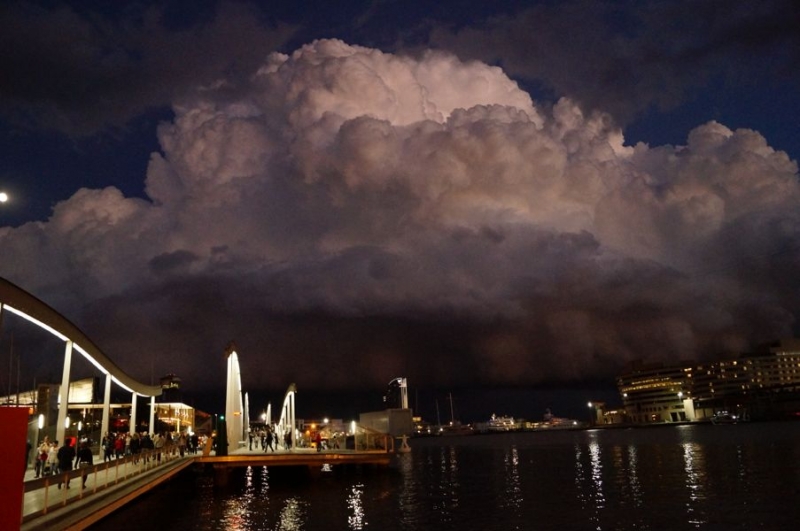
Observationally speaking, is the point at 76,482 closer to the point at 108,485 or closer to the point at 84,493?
the point at 108,485

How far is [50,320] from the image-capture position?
2927 centimetres

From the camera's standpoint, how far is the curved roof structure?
23.7 m

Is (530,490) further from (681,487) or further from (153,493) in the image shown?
(153,493)

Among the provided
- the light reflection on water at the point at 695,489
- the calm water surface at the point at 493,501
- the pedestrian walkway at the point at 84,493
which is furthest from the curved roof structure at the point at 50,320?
the light reflection on water at the point at 695,489

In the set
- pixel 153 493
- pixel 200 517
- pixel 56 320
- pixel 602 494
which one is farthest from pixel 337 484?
pixel 56 320

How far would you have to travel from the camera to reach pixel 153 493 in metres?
37.5

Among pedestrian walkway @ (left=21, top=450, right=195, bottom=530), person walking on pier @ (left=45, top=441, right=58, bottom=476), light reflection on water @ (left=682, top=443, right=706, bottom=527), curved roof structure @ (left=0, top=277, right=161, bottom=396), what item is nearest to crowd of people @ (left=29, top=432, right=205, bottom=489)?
person walking on pier @ (left=45, top=441, right=58, bottom=476)

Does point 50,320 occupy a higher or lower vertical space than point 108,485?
higher

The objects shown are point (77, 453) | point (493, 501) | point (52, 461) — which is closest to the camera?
point (52, 461)

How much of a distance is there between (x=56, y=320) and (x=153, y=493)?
42.3 ft

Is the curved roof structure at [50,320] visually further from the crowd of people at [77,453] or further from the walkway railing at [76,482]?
the walkway railing at [76,482]

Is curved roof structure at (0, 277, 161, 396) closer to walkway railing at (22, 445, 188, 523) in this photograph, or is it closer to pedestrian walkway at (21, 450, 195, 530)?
pedestrian walkway at (21, 450, 195, 530)

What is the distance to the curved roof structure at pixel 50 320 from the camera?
2367cm

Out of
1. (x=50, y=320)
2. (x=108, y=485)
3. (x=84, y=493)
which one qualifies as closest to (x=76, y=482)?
(x=108, y=485)
